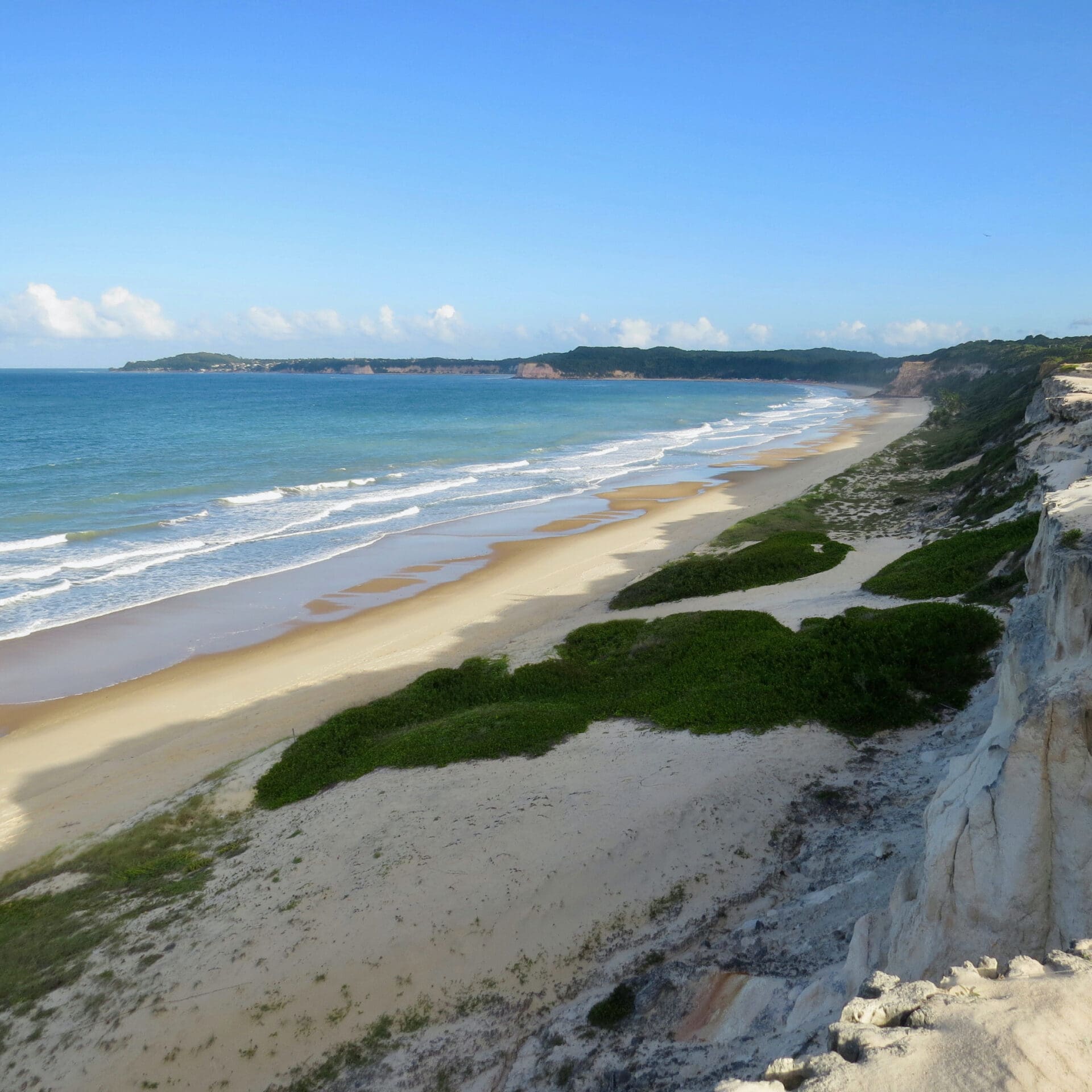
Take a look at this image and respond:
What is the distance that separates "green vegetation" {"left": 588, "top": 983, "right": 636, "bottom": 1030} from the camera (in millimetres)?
7309

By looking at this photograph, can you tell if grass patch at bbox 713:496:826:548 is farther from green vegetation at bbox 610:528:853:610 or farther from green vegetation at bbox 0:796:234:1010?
green vegetation at bbox 0:796:234:1010

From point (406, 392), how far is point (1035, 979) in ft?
520

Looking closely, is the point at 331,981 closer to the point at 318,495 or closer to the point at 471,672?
the point at 471,672

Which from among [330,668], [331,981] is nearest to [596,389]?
[330,668]

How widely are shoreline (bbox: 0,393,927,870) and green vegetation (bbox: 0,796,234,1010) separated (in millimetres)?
1241

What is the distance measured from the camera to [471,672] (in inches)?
658

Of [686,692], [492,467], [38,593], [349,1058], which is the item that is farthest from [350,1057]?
[492,467]

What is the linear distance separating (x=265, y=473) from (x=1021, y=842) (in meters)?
49.6

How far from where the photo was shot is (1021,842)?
19.7 ft

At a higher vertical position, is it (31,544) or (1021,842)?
(1021,842)

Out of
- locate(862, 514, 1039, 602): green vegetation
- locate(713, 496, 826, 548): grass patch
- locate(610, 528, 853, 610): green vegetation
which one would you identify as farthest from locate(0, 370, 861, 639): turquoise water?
locate(862, 514, 1039, 602): green vegetation

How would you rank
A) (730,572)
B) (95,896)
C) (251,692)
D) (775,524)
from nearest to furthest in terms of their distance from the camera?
(95,896) < (251,692) < (730,572) < (775,524)

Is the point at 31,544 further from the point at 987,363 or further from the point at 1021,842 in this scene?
the point at 987,363

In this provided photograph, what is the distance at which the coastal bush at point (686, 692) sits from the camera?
1263 centimetres
